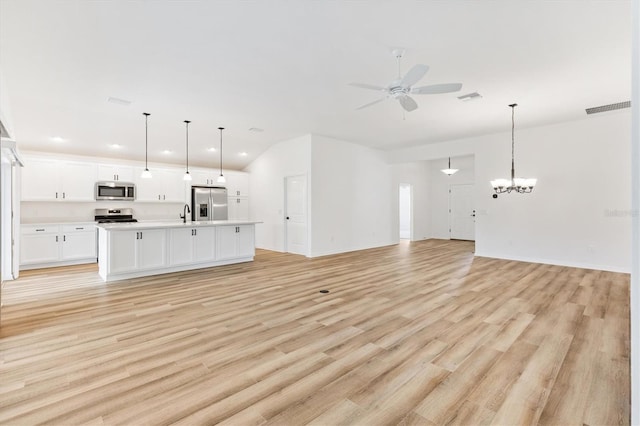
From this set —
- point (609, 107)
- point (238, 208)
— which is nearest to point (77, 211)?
point (238, 208)

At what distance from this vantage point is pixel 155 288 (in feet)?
14.7

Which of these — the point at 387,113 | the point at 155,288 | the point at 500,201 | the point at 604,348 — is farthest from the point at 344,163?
the point at 604,348

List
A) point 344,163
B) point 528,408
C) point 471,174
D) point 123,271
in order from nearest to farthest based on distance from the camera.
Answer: point 528,408, point 123,271, point 344,163, point 471,174

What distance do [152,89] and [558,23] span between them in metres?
5.13

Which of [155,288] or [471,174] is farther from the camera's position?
[471,174]

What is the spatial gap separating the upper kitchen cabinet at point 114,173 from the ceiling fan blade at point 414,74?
7018mm

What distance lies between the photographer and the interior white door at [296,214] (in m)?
7.50

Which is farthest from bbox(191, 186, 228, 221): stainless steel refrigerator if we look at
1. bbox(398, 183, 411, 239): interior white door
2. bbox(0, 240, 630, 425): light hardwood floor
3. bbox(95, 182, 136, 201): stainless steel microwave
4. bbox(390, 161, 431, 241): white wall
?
bbox(398, 183, 411, 239): interior white door

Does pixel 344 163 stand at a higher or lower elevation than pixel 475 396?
higher

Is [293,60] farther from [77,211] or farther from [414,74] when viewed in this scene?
[77,211]

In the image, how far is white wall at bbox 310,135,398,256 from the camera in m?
7.38

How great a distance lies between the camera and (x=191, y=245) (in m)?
5.81

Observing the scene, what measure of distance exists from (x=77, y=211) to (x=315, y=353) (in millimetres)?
7340

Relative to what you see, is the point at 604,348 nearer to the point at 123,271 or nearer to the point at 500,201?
the point at 500,201
